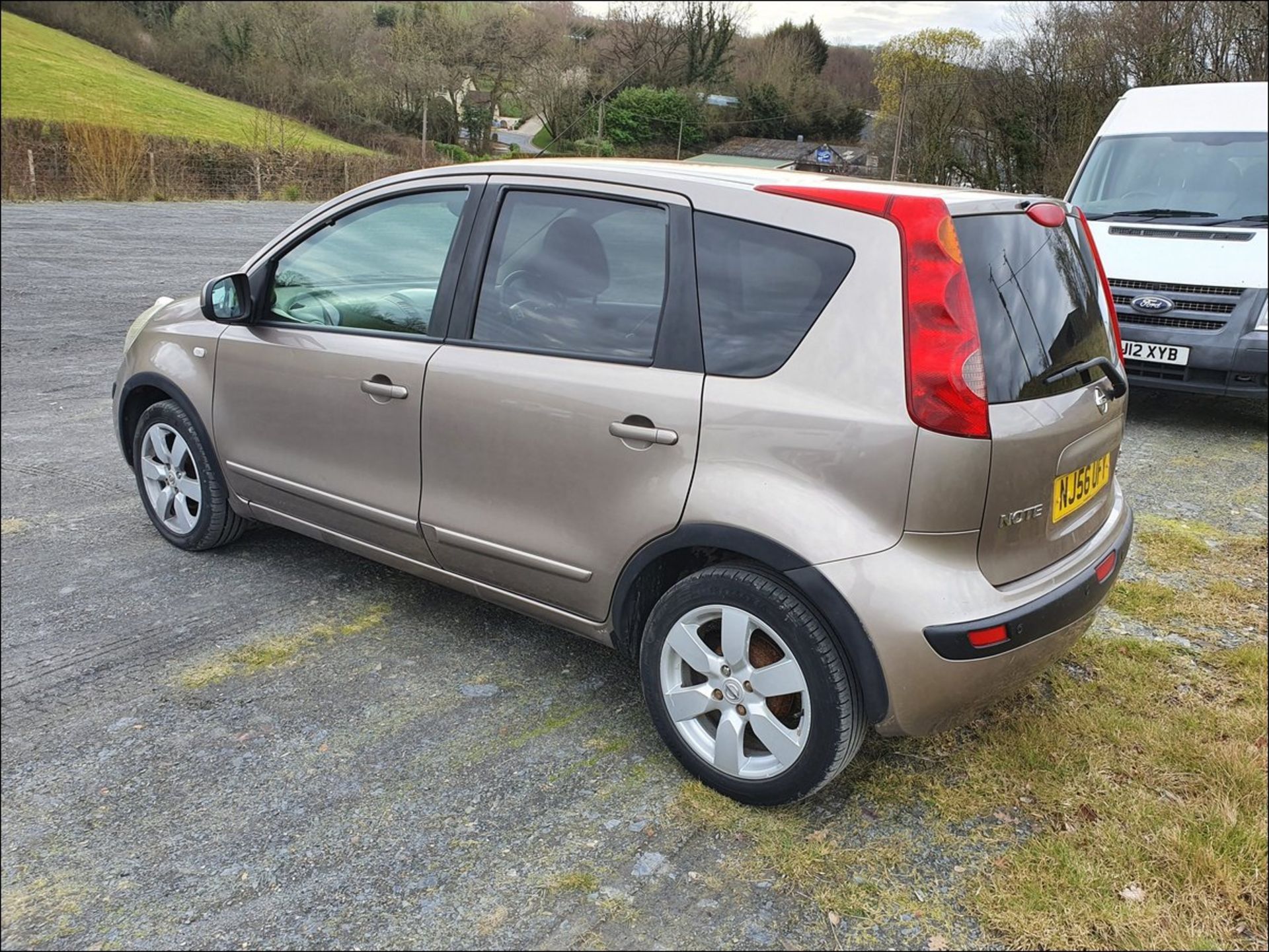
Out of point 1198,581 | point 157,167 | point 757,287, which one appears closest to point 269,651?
point 757,287

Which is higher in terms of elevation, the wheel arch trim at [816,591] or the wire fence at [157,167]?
the wire fence at [157,167]

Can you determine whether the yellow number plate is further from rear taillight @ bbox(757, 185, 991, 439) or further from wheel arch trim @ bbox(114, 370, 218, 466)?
wheel arch trim @ bbox(114, 370, 218, 466)

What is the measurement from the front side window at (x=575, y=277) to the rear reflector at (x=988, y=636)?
1.14m

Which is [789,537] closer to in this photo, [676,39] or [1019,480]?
[1019,480]

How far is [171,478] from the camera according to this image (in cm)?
418

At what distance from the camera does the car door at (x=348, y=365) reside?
3.24m

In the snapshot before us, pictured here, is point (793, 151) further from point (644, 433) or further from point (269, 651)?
point (269, 651)

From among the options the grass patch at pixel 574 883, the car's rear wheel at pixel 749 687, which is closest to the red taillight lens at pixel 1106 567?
the car's rear wheel at pixel 749 687

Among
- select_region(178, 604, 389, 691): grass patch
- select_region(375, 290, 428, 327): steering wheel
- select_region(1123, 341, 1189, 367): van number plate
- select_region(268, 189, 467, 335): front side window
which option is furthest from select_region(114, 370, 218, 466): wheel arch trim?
select_region(1123, 341, 1189, 367): van number plate

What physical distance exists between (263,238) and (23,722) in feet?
61.8

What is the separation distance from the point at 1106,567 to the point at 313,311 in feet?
9.53

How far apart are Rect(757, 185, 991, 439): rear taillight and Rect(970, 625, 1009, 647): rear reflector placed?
18.7 inches

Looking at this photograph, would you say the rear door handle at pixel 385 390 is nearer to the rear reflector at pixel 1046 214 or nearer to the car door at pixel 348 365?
the car door at pixel 348 365

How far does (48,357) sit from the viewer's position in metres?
8.23
